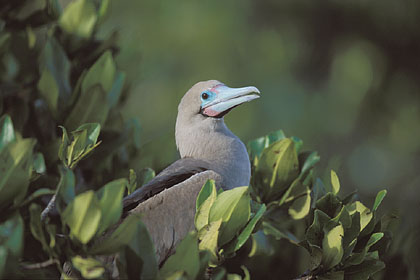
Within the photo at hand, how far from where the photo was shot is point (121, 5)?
790 centimetres

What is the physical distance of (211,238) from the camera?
169 cm

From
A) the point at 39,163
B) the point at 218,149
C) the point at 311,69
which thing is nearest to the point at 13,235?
the point at 39,163

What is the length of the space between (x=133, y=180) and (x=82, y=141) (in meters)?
0.49

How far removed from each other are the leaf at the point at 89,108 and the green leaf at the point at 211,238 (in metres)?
0.94

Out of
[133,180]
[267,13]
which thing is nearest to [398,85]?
[267,13]

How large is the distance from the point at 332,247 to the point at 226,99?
1.18 metres

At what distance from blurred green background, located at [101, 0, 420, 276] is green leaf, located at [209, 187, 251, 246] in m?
4.80

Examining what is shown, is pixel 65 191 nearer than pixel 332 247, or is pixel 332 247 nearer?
pixel 65 191

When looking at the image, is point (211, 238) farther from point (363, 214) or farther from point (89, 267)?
point (363, 214)

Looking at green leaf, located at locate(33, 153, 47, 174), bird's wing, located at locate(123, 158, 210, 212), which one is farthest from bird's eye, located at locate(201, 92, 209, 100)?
green leaf, located at locate(33, 153, 47, 174)

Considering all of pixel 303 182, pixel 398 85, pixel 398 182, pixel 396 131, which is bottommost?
pixel 398 182

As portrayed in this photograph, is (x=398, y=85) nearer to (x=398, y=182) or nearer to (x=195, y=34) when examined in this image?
(x=398, y=182)

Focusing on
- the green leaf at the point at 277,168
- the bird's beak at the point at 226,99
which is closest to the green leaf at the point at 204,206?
the green leaf at the point at 277,168

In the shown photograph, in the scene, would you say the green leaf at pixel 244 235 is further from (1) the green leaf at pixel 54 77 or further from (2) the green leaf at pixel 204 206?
(1) the green leaf at pixel 54 77
